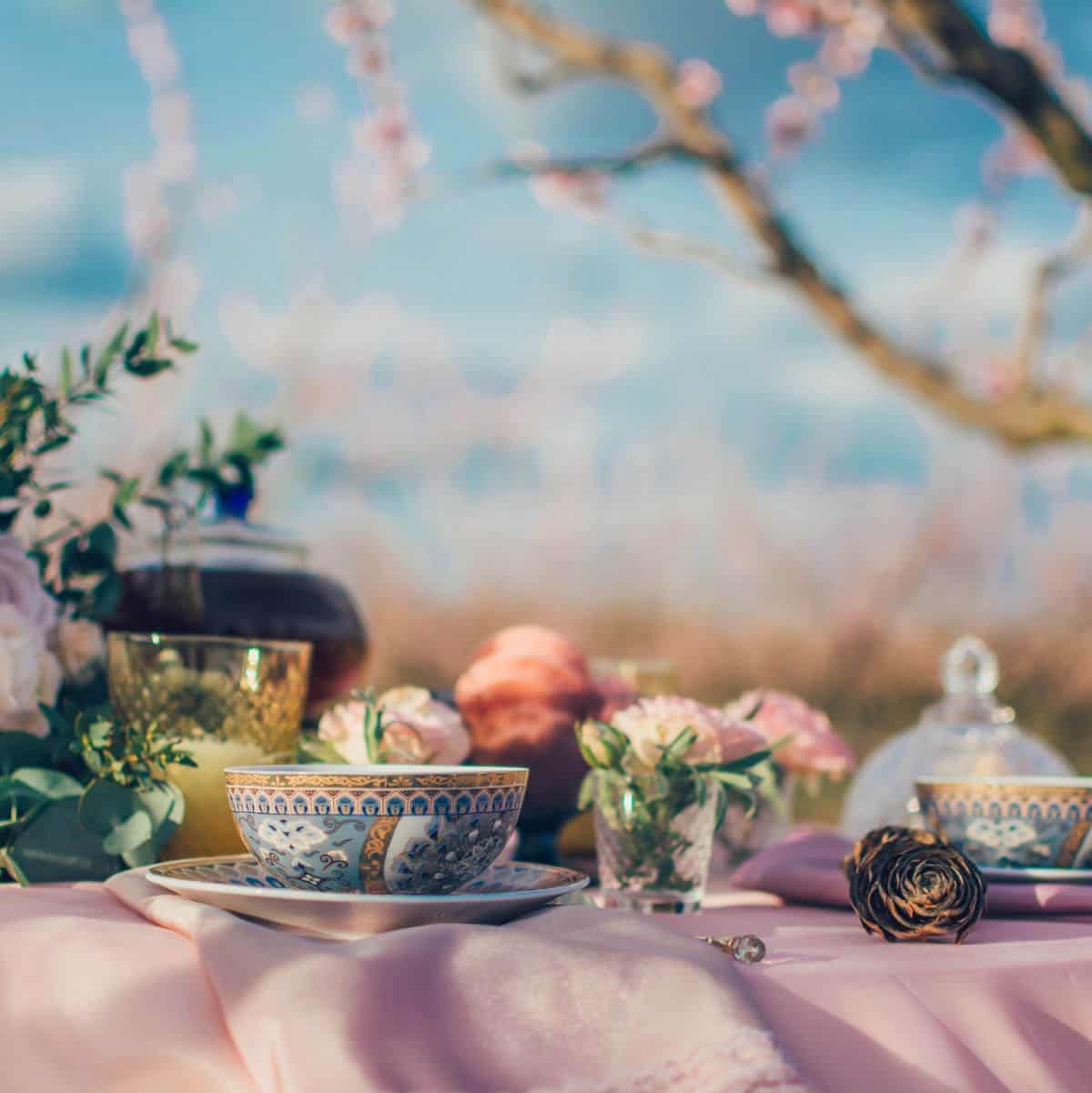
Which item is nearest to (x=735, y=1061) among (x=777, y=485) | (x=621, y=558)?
(x=621, y=558)

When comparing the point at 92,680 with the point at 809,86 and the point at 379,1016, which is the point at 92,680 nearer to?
the point at 379,1016

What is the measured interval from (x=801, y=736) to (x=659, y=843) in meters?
0.30

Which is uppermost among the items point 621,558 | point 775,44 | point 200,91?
point 775,44

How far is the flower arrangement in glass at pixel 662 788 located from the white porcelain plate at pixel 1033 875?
0.16m

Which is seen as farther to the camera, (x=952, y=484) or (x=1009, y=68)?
(x=952, y=484)

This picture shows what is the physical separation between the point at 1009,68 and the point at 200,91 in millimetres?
3266

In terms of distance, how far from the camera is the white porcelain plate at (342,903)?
617 millimetres

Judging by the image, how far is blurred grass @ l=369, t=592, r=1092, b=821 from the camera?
4.12 meters

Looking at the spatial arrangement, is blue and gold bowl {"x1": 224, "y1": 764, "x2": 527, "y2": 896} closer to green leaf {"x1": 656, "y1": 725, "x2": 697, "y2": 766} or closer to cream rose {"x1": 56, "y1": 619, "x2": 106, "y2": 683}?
green leaf {"x1": 656, "y1": 725, "x2": 697, "y2": 766}

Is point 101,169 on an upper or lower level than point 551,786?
→ upper

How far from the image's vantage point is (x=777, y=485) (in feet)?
15.1

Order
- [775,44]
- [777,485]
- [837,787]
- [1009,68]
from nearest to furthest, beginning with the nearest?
[1009,68] < [837,787] < [777,485] < [775,44]

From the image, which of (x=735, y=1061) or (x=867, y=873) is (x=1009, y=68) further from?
(x=735, y=1061)

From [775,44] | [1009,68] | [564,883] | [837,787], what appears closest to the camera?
[564,883]
